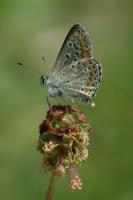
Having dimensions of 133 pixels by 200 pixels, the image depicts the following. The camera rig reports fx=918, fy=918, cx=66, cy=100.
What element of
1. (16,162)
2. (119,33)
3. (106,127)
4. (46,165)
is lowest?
(46,165)

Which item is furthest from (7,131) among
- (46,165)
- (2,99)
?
(46,165)

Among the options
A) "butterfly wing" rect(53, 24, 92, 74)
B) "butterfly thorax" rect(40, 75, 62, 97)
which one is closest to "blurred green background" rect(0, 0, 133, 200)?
"butterfly thorax" rect(40, 75, 62, 97)

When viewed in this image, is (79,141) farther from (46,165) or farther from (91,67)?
(91,67)

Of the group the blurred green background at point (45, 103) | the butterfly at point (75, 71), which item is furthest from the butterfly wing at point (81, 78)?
the blurred green background at point (45, 103)

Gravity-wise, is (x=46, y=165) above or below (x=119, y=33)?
below

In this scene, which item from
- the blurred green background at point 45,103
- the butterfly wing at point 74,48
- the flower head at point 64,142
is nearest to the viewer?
the flower head at point 64,142

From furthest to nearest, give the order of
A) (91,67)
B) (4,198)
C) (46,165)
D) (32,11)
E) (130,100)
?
1. (32,11)
2. (130,100)
3. (4,198)
4. (91,67)
5. (46,165)

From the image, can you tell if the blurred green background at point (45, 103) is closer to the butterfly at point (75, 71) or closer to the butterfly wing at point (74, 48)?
the butterfly at point (75, 71)
